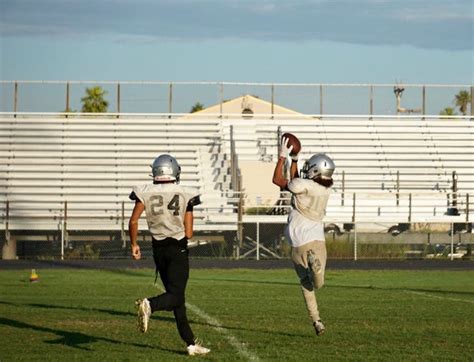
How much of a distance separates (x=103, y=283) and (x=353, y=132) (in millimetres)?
22591

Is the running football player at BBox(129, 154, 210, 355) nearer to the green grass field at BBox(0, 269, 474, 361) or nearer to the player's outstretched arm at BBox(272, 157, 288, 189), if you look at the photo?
the green grass field at BBox(0, 269, 474, 361)

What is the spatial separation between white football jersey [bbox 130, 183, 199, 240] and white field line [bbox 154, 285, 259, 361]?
1.17 m

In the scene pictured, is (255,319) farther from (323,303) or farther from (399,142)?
(399,142)

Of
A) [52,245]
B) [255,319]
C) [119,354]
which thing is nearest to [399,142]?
[52,245]

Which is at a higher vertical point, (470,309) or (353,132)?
(353,132)

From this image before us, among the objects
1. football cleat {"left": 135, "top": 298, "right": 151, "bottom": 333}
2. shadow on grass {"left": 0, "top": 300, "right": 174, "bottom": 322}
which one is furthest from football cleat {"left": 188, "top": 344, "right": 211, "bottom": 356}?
shadow on grass {"left": 0, "top": 300, "right": 174, "bottom": 322}

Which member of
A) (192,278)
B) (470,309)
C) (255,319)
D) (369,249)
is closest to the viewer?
(255,319)

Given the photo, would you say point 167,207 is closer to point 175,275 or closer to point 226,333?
point 175,275

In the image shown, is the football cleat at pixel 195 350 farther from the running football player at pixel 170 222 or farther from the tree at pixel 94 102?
the tree at pixel 94 102

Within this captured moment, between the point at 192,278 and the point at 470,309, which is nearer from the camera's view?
the point at 470,309

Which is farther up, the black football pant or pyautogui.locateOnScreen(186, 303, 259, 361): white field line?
the black football pant

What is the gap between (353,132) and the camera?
43.4 meters

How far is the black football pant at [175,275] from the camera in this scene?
34.9 feet

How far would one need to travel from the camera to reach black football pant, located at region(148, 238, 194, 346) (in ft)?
34.9
